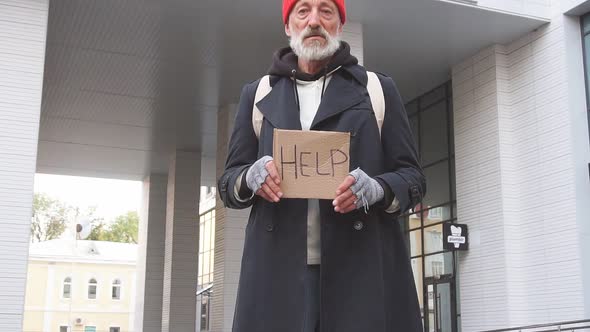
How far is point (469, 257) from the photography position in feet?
52.3

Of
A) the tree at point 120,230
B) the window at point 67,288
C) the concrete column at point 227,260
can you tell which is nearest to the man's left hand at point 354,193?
the concrete column at point 227,260

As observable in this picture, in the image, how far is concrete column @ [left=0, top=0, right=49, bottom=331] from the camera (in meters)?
11.2

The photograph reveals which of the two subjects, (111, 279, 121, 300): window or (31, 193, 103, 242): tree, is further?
(31, 193, 103, 242): tree

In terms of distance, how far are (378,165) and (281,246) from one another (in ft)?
1.23

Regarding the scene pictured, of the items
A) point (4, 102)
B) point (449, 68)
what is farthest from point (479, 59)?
point (4, 102)

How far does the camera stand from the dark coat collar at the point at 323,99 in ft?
6.99

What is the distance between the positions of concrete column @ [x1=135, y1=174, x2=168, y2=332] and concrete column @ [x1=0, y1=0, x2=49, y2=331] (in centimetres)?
1571

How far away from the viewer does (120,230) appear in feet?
227

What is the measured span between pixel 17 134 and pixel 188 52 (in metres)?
5.71

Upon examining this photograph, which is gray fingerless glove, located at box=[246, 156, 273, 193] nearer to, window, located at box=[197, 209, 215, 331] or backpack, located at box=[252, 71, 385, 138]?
backpack, located at box=[252, 71, 385, 138]

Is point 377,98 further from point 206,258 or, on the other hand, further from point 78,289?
point 78,289

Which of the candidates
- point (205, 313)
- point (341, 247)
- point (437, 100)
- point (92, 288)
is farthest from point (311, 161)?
point (92, 288)

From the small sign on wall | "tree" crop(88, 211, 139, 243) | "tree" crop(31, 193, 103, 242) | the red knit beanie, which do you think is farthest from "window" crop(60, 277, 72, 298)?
the red knit beanie

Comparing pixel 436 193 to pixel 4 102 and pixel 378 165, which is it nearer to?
pixel 4 102
